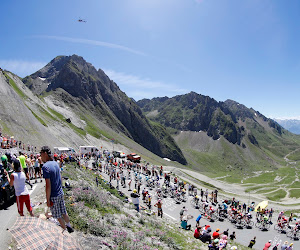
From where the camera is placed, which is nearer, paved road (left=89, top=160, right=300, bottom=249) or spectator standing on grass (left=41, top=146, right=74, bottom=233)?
spectator standing on grass (left=41, top=146, right=74, bottom=233)

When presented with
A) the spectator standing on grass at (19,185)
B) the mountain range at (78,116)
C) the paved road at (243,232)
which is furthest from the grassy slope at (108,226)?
the mountain range at (78,116)

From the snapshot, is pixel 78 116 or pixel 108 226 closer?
pixel 108 226

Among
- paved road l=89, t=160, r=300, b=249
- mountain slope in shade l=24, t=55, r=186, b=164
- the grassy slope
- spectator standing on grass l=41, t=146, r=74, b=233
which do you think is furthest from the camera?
mountain slope in shade l=24, t=55, r=186, b=164

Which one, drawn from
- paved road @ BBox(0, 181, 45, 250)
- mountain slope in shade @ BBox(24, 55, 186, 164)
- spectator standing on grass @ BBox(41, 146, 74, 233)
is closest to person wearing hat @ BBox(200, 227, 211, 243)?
spectator standing on grass @ BBox(41, 146, 74, 233)

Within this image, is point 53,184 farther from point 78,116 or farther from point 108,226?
point 78,116

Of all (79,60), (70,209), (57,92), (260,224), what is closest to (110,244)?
(70,209)

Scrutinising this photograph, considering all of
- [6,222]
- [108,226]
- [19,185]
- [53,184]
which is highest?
[53,184]

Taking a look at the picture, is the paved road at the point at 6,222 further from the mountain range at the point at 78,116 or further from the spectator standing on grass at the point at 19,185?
the mountain range at the point at 78,116

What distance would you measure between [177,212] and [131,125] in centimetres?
13756

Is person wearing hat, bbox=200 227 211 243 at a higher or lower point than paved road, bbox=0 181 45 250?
lower

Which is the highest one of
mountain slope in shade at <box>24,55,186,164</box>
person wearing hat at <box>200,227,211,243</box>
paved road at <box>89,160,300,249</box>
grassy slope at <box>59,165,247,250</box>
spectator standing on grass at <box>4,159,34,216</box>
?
mountain slope in shade at <box>24,55,186,164</box>

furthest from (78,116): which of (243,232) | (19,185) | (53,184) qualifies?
(53,184)

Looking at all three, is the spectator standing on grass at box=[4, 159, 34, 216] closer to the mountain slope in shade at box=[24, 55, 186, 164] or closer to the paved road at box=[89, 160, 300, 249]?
the paved road at box=[89, 160, 300, 249]

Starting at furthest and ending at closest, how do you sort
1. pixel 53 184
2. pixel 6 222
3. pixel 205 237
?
pixel 205 237 → pixel 6 222 → pixel 53 184
